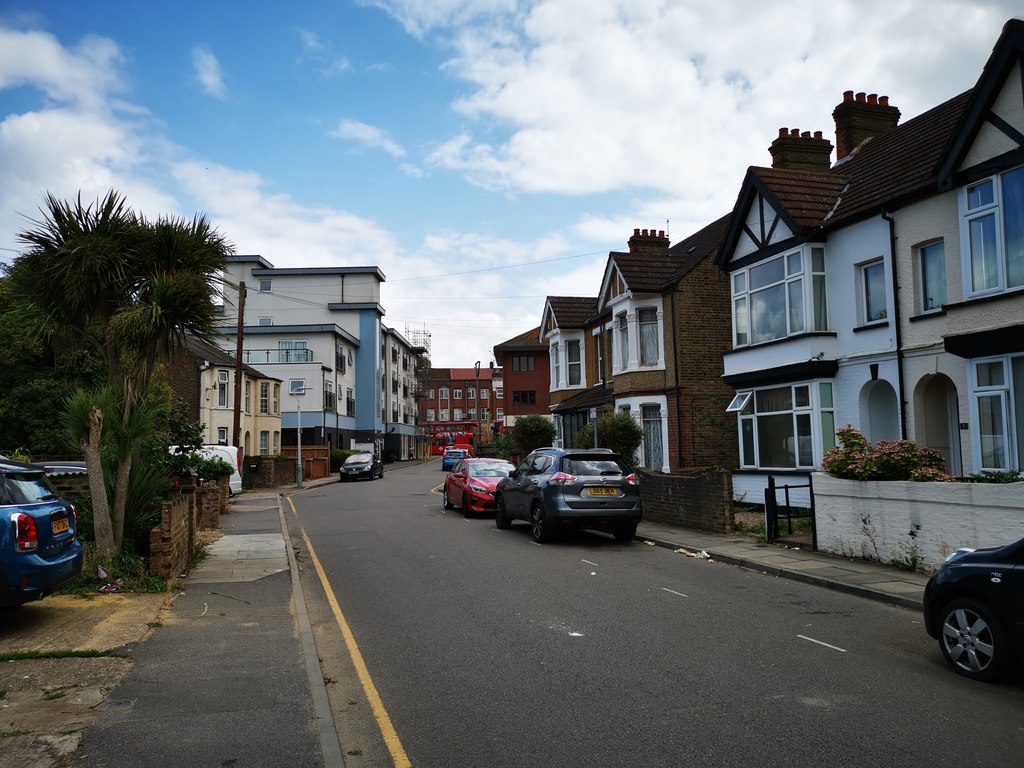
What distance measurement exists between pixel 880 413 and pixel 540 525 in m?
8.25

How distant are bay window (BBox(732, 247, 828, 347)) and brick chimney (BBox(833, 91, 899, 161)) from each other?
5800 mm

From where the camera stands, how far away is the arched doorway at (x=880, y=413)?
16.9 metres

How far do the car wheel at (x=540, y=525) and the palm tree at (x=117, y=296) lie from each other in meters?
6.90

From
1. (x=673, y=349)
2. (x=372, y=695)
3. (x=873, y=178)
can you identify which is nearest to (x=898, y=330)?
(x=873, y=178)

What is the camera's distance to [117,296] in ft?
34.1

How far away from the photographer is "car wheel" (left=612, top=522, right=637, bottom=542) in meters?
14.8

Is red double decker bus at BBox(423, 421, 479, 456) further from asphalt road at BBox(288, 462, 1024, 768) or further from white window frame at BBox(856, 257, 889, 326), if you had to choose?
asphalt road at BBox(288, 462, 1024, 768)

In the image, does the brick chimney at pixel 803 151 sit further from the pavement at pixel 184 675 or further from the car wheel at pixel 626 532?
the pavement at pixel 184 675

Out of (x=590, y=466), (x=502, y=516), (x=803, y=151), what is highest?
(x=803, y=151)

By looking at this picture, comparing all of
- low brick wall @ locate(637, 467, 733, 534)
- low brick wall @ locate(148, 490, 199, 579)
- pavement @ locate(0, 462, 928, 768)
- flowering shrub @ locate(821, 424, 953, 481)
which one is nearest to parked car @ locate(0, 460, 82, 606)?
pavement @ locate(0, 462, 928, 768)

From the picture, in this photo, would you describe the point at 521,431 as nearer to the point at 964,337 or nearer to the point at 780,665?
the point at 964,337

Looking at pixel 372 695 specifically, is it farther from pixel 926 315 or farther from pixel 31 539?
pixel 926 315

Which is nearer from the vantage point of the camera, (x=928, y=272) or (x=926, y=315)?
(x=926, y=315)

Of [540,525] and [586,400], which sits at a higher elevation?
[586,400]
